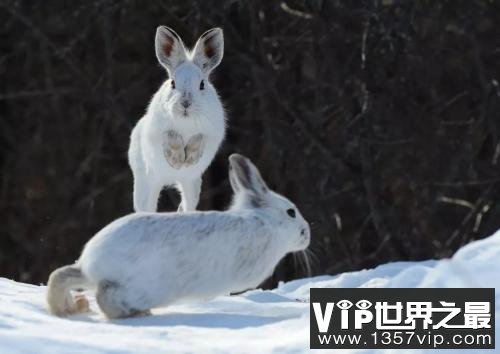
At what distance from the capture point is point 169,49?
337 inches

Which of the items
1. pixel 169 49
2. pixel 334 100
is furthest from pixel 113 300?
pixel 334 100

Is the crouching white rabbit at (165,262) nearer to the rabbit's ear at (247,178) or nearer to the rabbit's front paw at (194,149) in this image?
the rabbit's ear at (247,178)

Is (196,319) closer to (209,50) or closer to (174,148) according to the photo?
(174,148)

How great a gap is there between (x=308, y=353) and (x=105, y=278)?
52.0 inches

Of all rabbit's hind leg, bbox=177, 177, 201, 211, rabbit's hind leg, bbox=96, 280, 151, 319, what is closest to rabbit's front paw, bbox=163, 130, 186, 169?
rabbit's hind leg, bbox=177, 177, 201, 211

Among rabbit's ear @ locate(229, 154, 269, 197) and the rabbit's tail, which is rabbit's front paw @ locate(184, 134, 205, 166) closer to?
rabbit's ear @ locate(229, 154, 269, 197)

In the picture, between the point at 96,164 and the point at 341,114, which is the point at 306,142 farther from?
the point at 96,164

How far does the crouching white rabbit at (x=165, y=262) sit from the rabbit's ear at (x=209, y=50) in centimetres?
169

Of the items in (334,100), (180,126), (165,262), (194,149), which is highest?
(334,100)

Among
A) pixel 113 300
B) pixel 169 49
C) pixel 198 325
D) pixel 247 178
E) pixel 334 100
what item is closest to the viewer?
pixel 198 325

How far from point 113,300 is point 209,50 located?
7.99ft

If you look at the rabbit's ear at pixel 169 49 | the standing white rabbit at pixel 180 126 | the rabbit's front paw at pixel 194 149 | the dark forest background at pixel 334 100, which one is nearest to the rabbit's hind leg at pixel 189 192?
the standing white rabbit at pixel 180 126

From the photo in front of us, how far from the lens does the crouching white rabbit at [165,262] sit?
659 cm

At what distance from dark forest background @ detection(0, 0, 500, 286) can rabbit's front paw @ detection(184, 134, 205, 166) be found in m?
3.47
